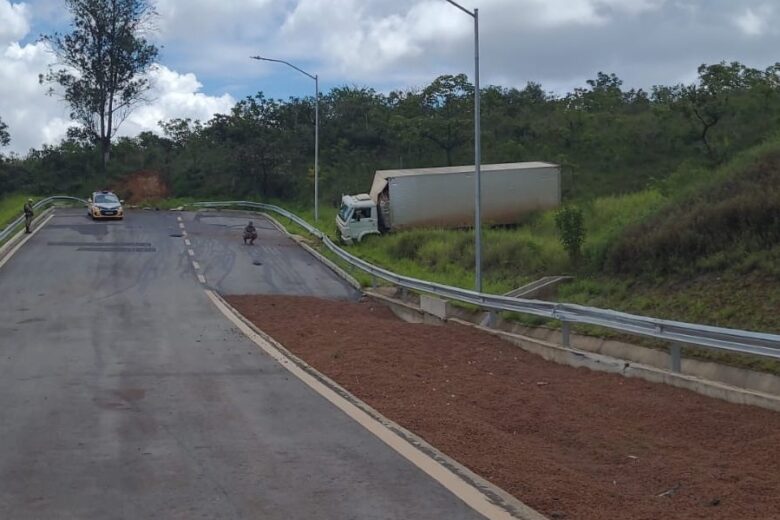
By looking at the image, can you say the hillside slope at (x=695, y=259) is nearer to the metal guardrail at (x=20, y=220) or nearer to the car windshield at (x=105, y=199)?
the metal guardrail at (x=20, y=220)

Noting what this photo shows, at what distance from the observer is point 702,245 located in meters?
A: 17.7

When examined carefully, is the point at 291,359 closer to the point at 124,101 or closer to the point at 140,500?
the point at 140,500

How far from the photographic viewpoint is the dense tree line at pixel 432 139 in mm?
48781

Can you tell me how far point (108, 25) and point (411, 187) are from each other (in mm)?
42957

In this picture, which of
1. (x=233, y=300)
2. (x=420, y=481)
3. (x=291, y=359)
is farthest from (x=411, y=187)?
(x=420, y=481)

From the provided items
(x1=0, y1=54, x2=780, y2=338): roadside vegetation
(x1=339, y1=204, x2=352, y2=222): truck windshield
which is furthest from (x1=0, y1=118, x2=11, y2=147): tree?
(x1=339, y1=204, x2=352, y2=222): truck windshield

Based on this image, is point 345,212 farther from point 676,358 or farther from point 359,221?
point 676,358

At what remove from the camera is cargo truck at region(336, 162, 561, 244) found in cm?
3894

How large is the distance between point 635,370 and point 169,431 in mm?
6657

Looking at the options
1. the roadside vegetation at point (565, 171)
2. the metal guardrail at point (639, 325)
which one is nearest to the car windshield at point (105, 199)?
the roadside vegetation at point (565, 171)

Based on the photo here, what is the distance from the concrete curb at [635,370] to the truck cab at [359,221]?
19646 millimetres

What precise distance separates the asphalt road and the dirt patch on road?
155ft

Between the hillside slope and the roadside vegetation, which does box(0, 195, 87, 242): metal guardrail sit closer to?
the roadside vegetation

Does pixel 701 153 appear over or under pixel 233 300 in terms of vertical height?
over
